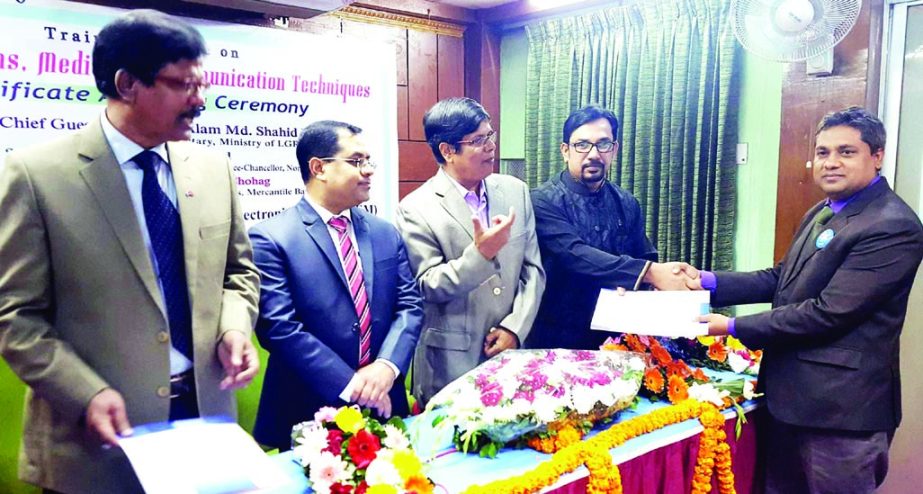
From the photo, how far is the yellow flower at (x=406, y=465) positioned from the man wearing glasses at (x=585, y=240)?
1.11m

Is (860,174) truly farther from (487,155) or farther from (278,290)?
(278,290)

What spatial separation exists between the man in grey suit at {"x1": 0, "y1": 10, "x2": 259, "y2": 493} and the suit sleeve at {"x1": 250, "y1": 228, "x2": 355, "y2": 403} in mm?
331

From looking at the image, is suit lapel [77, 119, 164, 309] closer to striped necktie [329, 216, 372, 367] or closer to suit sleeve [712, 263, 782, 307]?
striped necktie [329, 216, 372, 367]

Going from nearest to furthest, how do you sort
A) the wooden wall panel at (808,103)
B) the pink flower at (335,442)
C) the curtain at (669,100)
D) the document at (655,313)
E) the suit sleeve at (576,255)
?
the pink flower at (335,442) → the document at (655,313) → the suit sleeve at (576,255) → the wooden wall panel at (808,103) → the curtain at (669,100)

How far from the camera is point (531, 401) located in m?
1.70

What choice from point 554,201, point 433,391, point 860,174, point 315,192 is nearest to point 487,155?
point 554,201

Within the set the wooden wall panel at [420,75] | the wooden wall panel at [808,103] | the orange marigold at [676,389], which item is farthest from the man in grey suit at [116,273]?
the wooden wall panel at [420,75]

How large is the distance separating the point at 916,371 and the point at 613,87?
217 cm

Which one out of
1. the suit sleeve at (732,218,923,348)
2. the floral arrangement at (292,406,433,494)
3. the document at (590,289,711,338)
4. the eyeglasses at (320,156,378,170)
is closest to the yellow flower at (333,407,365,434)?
the floral arrangement at (292,406,433,494)

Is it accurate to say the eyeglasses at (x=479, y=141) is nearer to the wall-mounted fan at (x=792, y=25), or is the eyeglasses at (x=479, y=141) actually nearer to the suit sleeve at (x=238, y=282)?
the suit sleeve at (x=238, y=282)

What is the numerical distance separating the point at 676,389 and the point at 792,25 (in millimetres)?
1467

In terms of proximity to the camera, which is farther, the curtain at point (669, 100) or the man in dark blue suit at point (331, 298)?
the curtain at point (669, 100)

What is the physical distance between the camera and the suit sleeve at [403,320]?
1871 millimetres

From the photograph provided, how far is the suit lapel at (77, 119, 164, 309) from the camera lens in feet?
4.18
